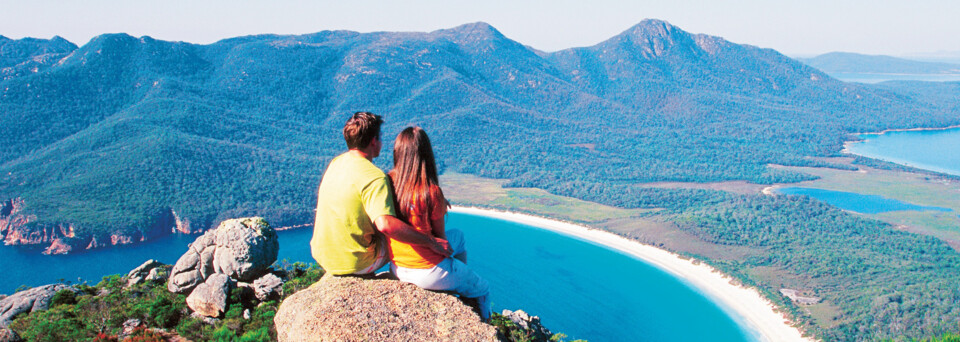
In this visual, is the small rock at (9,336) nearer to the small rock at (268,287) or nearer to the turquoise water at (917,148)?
the small rock at (268,287)

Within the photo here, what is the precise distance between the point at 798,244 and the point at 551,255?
25.7 metres

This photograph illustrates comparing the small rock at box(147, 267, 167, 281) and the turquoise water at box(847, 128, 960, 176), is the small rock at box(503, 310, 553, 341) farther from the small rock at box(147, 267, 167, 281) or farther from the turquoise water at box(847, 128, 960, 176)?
the turquoise water at box(847, 128, 960, 176)

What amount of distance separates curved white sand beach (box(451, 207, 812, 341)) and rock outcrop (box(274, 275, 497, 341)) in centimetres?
4049

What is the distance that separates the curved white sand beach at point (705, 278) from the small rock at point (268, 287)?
36.0 meters

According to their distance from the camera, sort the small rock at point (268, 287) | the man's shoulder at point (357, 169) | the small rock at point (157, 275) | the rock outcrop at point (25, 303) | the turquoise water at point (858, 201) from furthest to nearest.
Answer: the turquoise water at point (858, 201) → the small rock at point (157, 275) → the rock outcrop at point (25, 303) → the small rock at point (268, 287) → the man's shoulder at point (357, 169)

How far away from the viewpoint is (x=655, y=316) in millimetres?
47219

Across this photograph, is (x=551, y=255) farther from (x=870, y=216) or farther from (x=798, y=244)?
(x=870, y=216)

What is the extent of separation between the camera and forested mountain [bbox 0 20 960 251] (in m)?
68.5

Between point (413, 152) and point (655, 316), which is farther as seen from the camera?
point (655, 316)

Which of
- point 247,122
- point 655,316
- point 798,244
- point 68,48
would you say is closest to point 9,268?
point 247,122

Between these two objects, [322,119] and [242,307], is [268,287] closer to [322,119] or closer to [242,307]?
[242,307]

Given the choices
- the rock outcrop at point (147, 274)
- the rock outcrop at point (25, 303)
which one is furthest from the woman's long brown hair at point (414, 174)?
the rock outcrop at point (147, 274)

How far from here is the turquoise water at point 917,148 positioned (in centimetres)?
11834

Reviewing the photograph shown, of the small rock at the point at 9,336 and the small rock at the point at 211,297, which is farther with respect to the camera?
the small rock at the point at 211,297
